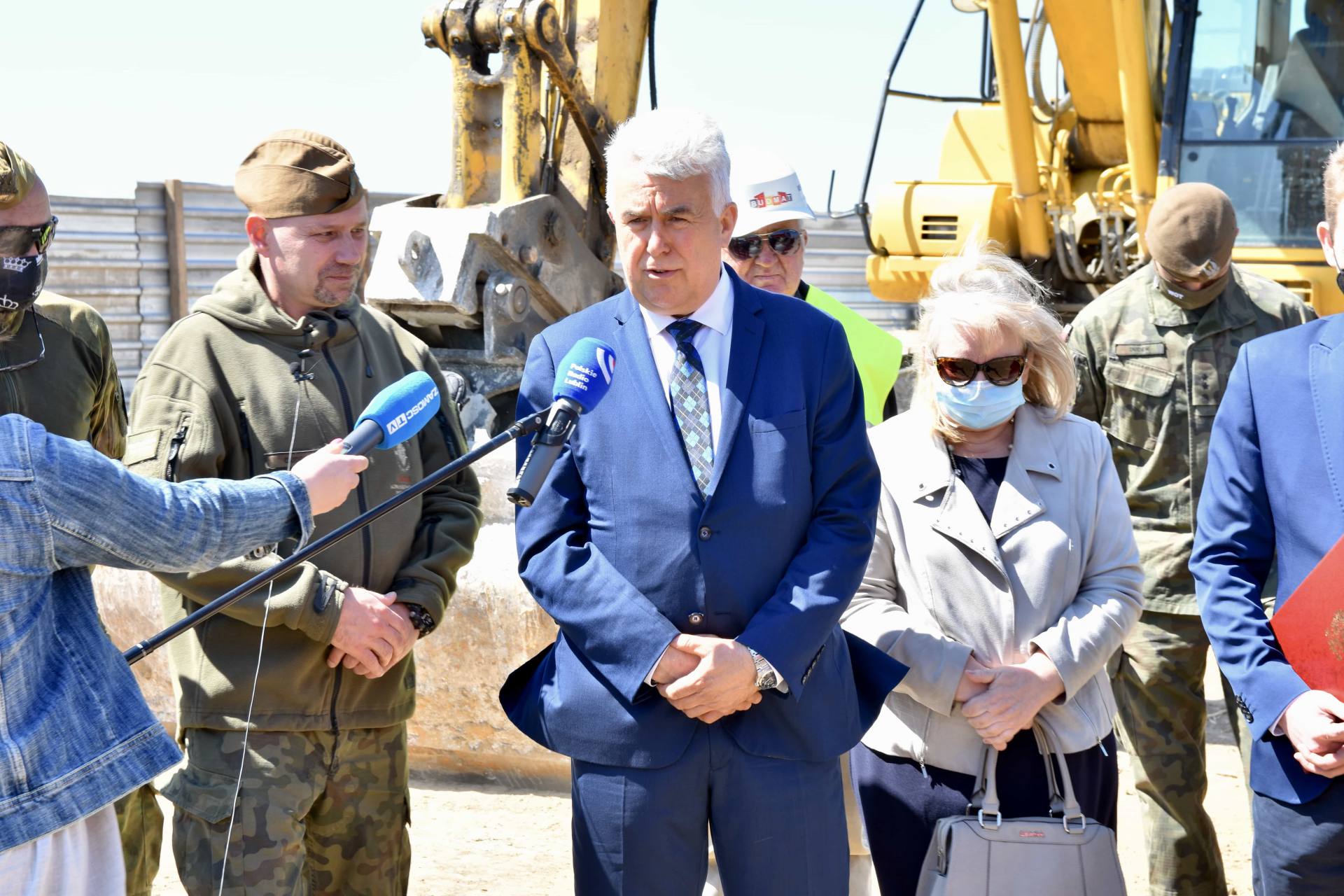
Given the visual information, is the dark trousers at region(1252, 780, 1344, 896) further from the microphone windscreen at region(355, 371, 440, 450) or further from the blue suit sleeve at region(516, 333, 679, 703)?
the microphone windscreen at region(355, 371, 440, 450)

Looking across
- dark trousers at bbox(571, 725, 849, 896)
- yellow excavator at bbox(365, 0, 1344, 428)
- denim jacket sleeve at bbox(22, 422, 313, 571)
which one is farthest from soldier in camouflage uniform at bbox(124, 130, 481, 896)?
yellow excavator at bbox(365, 0, 1344, 428)

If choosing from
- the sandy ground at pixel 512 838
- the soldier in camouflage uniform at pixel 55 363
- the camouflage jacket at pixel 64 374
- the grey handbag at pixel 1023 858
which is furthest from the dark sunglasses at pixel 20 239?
the sandy ground at pixel 512 838

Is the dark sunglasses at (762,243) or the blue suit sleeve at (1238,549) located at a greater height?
the dark sunglasses at (762,243)

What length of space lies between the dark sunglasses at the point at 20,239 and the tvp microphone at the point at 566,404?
3.84 ft

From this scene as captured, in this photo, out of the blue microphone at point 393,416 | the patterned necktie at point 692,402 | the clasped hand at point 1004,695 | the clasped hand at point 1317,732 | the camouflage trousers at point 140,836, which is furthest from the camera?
the camouflage trousers at point 140,836

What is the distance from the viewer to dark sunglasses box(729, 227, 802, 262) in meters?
4.12

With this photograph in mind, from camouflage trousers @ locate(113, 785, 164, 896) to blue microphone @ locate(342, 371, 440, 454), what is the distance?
72.5 inches

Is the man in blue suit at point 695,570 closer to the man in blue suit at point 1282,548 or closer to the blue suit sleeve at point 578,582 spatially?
the blue suit sleeve at point 578,582

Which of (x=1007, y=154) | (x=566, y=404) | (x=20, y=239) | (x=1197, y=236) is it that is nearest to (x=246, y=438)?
(x=20, y=239)

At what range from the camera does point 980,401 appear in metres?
3.21

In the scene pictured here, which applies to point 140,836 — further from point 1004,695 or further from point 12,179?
point 1004,695

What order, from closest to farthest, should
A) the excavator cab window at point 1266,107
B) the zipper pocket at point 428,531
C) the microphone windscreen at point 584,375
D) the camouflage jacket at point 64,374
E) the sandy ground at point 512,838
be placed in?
the microphone windscreen at point 584,375, the camouflage jacket at point 64,374, the zipper pocket at point 428,531, the sandy ground at point 512,838, the excavator cab window at point 1266,107

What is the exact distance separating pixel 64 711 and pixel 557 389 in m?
0.88

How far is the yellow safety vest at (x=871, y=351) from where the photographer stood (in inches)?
165
